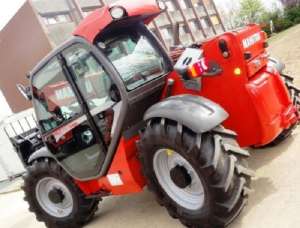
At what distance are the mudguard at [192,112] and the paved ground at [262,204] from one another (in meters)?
0.87

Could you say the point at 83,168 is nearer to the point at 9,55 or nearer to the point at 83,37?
the point at 83,37

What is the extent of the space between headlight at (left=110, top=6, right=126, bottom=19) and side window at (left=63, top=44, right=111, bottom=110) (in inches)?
17.9

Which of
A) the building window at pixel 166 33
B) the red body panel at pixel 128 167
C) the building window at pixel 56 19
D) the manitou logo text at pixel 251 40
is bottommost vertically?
the red body panel at pixel 128 167

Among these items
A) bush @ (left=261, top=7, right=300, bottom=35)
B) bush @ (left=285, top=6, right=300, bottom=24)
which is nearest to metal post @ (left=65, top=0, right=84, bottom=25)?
bush @ (left=261, top=7, right=300, bottom=35)

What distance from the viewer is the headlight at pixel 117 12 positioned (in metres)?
3.93

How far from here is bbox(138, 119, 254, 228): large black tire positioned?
3430 millimetres

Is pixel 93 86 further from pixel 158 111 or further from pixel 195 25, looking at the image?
pixel 195 25

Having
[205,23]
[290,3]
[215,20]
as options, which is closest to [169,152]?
[290,3]

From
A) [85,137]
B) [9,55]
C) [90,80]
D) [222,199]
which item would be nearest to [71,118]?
[85,137]

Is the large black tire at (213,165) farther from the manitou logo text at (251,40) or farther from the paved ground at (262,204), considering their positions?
the manitou logo text at (251,40)

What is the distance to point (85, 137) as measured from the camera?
15.0 ft

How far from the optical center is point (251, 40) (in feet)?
13.4

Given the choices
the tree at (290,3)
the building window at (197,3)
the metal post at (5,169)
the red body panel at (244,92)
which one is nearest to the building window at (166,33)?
the building window at (197,3)

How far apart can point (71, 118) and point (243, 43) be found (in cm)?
195
